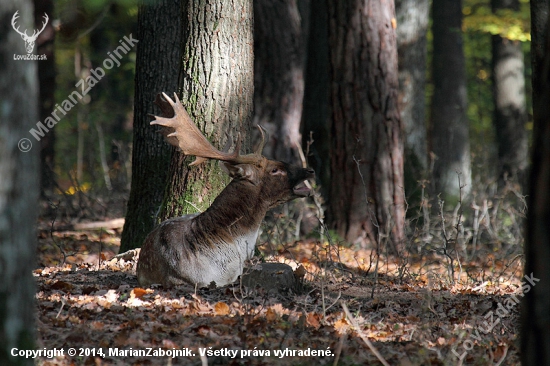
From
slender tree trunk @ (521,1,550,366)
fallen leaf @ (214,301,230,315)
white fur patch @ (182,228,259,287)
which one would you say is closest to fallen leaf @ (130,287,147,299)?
white fur patch @ (182,228,259,287)

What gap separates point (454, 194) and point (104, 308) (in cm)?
1356

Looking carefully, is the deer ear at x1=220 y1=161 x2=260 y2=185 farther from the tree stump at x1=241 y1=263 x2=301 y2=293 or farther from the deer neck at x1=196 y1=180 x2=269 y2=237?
the tree stump at x1=241 y1=263 x2=301 y2=293

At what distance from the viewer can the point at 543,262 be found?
3.77 meters

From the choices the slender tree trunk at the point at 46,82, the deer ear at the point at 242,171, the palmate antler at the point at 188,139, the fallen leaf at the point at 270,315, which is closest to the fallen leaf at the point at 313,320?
the fallen leaf at the point at 270,315

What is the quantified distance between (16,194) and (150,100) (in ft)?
18.9

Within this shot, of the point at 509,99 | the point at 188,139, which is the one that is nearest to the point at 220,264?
the point at 188,139

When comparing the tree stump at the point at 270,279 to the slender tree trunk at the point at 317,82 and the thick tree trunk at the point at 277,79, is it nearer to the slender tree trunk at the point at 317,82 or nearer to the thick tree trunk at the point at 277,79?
the thick tree trunk at the point at 277,79

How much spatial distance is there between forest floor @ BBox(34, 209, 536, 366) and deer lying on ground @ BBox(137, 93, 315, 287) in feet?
0.63

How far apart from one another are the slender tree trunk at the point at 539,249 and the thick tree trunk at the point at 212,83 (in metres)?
4.81

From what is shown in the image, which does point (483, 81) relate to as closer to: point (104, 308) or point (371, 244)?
point (371, 244)

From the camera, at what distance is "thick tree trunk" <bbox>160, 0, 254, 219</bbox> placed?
8.19 metres

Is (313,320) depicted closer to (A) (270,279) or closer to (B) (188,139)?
(A) (270,279)

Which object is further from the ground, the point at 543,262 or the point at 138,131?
the point at 138,131

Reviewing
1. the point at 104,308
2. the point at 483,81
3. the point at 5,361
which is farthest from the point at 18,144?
the point at 483,81
